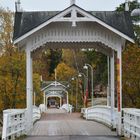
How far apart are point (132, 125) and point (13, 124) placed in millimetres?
4501

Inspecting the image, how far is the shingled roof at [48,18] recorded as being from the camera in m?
23.0

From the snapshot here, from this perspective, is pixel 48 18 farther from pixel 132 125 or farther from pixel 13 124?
pixel 132 125

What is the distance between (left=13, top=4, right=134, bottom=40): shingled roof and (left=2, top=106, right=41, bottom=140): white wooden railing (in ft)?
12.4

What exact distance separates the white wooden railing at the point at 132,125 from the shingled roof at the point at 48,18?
14.3 feet

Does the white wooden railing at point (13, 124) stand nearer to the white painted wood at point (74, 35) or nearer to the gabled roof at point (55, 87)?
the white painted wood at point (74, 35)

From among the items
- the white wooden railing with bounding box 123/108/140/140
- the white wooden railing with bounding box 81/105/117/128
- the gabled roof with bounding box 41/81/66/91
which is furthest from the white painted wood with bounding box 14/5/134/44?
the gabled roof with bounding box 41/81/66/91

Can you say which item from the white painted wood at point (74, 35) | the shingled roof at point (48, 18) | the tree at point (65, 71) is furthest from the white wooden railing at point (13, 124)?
the tree at point (65, 71)

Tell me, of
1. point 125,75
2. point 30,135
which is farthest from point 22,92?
point 30,135

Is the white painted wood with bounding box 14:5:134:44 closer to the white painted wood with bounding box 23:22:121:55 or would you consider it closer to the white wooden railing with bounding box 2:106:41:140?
the white painted wood with bounding box 23:22:121:55

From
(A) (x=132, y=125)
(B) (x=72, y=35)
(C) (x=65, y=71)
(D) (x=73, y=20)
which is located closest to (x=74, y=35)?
(B) (x=72, y=35)

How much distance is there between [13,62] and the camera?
4444 centimetres

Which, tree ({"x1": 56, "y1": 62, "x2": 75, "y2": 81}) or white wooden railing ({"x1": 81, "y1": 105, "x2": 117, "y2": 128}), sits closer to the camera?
white wooden railing ({"x1": 81, "y1": 105, "x2": 117, "y2": 128})

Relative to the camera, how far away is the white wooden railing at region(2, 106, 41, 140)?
17141 millimetres

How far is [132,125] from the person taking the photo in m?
18.9
